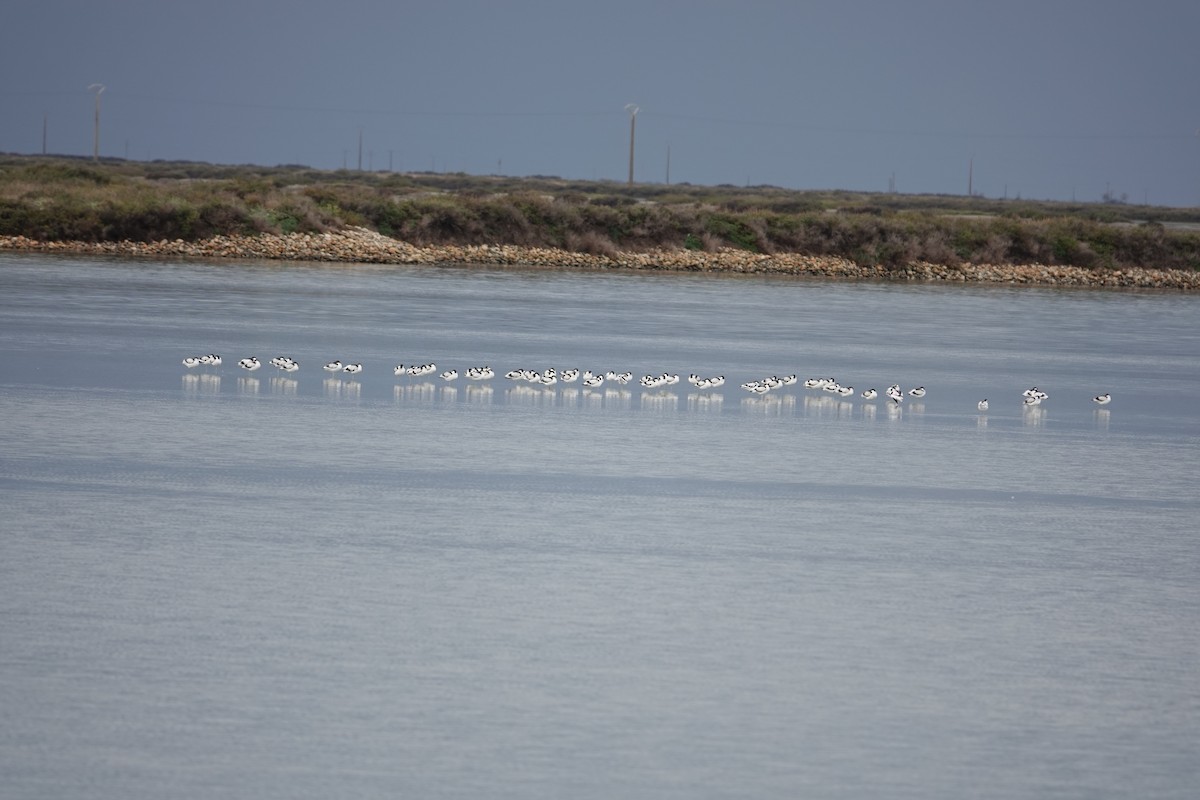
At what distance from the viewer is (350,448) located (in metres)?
12.8

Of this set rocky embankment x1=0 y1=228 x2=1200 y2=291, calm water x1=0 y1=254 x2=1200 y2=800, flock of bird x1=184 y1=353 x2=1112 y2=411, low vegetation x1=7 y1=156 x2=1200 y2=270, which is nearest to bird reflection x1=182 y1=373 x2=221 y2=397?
calm water x1=0 y1=254 x2=1200 y2=800

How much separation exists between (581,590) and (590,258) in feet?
132

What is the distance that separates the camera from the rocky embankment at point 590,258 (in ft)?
142

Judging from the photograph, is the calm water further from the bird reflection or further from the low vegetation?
the low vegetation

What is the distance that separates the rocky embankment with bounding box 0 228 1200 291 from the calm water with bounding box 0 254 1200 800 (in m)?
25.4

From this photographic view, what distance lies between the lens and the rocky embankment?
43.2 meters

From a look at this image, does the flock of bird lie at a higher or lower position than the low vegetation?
lower

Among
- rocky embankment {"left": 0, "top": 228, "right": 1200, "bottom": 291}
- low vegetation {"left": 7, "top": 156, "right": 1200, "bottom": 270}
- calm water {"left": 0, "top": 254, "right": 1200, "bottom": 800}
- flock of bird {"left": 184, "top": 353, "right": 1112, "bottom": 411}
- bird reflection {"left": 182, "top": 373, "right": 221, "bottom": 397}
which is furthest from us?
low vegetation {"left": 7, "top": 156, "right": 1200, "bottom": 270}

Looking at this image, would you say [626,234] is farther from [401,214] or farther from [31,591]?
[31,591]

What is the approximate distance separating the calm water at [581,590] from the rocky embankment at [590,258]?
83.4 feet

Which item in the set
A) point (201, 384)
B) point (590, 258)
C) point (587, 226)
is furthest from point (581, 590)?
point (587, 226)

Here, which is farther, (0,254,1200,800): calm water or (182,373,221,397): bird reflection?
(182,373,221,397): bird reflection

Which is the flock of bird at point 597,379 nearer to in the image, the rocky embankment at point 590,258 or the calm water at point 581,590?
the calm water at point 581,590

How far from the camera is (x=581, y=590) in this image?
8312mm
